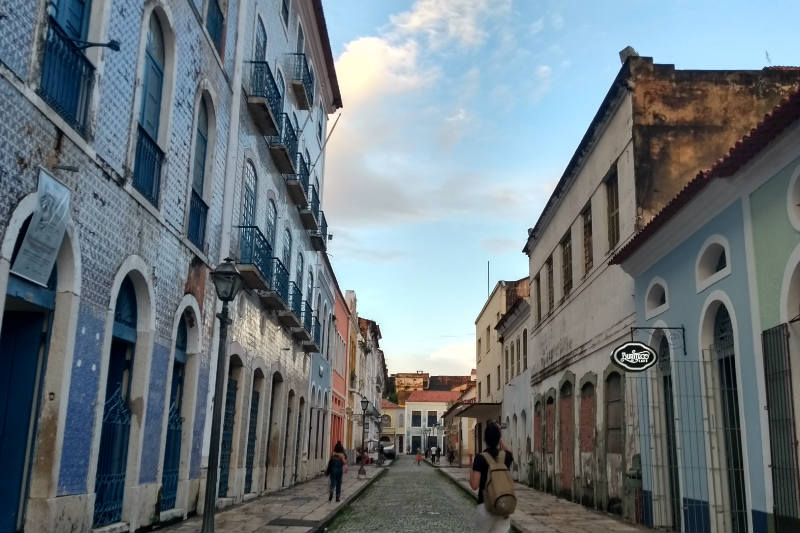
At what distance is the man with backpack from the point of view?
637cm

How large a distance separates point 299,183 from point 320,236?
17.1 feet

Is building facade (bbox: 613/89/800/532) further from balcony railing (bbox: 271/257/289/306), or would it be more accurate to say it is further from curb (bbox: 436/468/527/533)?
balcony railing (bbox: 271/257/289/306)

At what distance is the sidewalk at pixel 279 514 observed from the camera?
11.1 meters

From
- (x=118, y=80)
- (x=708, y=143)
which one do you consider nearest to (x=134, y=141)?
(x=118, y=80)

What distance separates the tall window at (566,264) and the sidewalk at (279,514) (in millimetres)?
7940

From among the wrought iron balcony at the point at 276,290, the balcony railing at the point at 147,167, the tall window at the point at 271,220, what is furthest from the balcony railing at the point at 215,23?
the wrought iron balcony at the point at 276,290

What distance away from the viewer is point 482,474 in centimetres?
A: 657

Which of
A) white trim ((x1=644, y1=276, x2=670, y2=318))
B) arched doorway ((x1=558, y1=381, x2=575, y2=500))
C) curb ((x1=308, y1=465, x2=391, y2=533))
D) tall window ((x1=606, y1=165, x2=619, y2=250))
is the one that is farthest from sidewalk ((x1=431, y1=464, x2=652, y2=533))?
tall window ((x1=606, y1=165, x2=619, y2=250))

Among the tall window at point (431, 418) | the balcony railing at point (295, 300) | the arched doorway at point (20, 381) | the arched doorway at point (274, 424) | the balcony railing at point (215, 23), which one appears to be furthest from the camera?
the tall window at point (431, 418)

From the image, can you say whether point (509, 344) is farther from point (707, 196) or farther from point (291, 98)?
point (707, 196)

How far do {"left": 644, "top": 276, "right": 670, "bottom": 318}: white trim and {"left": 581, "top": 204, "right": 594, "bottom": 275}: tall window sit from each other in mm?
4304

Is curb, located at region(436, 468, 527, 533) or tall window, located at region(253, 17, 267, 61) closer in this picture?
curb, located at region(436, 468, 527, 533)

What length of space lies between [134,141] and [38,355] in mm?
3172

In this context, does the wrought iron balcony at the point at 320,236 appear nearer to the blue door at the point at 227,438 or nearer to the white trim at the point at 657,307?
the blue door at the point at 227,438
